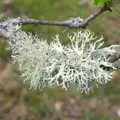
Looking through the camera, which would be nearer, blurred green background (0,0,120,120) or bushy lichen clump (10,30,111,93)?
bushy lichen clump (10,30,111,93)

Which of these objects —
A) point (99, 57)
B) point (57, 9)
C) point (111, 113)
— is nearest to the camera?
point (99, 57)

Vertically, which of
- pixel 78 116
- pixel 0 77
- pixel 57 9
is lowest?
pixel 78 116

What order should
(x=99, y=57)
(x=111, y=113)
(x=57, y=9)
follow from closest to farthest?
(x=99, y=57), (x=111, y=113), (x=57, y=9)

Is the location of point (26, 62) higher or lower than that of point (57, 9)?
lower

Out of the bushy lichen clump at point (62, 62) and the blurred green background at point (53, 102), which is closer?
the bushy lichen clump at point (62, 62)

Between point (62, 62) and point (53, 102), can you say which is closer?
point (62, 62)

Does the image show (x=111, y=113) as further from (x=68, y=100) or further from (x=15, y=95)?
(x=15, y=95)

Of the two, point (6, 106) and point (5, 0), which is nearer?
point (6, 106)

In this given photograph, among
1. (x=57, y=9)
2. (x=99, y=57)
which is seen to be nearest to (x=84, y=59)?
(x=99, y=57)
